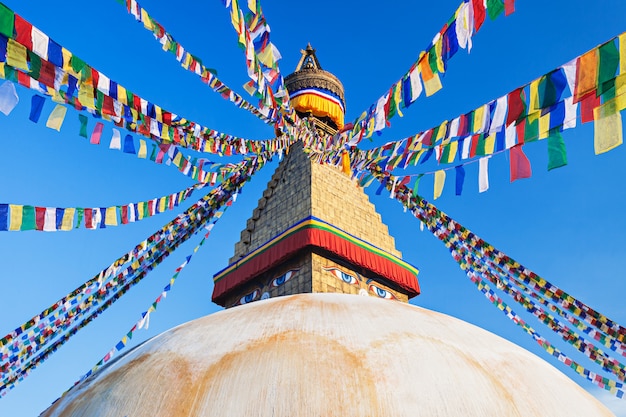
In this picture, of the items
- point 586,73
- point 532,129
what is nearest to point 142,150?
point 532,129

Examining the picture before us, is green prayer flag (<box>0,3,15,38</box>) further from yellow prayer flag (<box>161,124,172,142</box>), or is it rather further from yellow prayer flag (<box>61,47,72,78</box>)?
yellow prayer flag (<box>161,124,172,142</box>)

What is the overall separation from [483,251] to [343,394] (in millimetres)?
6162

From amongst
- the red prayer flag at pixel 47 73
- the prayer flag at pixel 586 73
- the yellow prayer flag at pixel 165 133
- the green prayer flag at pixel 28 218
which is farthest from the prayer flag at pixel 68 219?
the prayer flag at pixel 586 73

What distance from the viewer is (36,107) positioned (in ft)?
15.1

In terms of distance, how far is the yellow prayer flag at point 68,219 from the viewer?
557 cm

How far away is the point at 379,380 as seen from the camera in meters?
2.28

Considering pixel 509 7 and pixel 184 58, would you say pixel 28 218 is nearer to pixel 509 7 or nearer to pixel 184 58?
pixel 184 58

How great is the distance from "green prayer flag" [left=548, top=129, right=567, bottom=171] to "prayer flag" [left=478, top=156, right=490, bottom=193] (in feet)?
3.53

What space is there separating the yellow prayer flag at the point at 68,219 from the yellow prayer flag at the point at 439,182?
4.73m

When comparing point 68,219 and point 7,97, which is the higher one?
point 7,97

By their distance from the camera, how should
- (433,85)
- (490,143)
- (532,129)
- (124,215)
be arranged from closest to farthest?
(532,129) → (490,143) → (433,85) → (124,215)

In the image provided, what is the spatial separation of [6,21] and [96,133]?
2.09 m

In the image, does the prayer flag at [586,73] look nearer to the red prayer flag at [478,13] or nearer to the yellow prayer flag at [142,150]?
the red prayer flag at [478,13]

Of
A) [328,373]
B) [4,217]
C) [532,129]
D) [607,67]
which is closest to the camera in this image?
[328,373]
